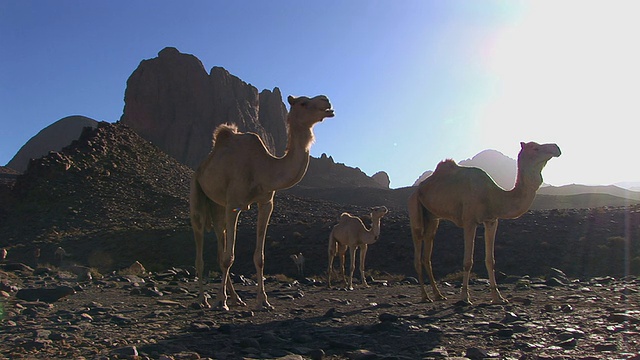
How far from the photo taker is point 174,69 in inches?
4528

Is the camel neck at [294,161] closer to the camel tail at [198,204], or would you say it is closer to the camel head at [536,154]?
the camel tail at [198,204]

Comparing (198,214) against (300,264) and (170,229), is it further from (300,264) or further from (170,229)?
(170,229)

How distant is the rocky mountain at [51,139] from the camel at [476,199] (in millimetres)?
148296

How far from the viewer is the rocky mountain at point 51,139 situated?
14495 cm

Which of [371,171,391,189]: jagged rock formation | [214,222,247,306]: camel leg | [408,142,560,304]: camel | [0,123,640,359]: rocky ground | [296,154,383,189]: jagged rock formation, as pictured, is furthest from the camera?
[371,171,391,189]: jagged rock formation

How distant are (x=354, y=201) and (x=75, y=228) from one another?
5304 cm

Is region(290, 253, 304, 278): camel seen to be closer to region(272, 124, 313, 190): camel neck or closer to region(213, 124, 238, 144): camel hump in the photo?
region(213, 124, 238, 144): camel hump

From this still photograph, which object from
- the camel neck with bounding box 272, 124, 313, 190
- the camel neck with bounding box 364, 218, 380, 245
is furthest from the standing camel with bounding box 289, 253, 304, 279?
the camel neck with bounding box 272, 124, 313, 190

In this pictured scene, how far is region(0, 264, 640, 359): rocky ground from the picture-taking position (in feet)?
18.1

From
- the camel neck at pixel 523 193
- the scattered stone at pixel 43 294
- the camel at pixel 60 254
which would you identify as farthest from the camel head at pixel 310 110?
the camel at pixel 60 254

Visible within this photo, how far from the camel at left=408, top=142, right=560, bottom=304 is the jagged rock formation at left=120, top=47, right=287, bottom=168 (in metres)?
96.2

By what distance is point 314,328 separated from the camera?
7121 mm

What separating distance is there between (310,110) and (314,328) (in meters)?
3.65

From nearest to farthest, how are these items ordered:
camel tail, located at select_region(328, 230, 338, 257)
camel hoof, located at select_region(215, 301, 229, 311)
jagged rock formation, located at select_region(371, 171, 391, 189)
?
camel hoof, located at select_region(215, 301, 229, 311)
camel tail, located at select_region(328, 230, 338, 257)
jagged rock formation, located at select_region(371, 171, 391, 189)
